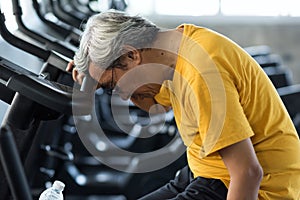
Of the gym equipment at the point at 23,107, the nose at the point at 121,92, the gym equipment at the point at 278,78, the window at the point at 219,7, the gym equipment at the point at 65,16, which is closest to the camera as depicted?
the gym equipment at the point at 23,107

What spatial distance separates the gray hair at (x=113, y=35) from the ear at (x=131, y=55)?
1cm

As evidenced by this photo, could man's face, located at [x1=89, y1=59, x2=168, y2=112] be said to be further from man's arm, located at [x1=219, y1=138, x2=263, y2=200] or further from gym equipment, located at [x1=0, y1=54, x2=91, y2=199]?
man's arm, located at [x1=219, y1=138, x2=263, y2=200]

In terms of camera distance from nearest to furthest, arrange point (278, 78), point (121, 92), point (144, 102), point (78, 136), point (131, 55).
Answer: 1. point (131, 55)
2. point (121, 92)
3. point (144, 102)
4. point (78, 136)
5. point (278, 78)

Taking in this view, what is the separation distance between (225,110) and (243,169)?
17cm

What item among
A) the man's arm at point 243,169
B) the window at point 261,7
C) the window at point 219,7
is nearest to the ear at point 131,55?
the man's arm at point 243,169

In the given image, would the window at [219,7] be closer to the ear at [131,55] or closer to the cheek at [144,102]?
the cheek at [144,102]

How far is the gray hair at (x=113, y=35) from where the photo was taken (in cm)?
159

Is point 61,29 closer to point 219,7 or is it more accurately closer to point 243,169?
point 243,169

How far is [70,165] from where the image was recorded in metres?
3.32

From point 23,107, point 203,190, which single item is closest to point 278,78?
point 203,190

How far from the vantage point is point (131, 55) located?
1.62 m

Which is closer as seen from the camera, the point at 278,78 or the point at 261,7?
the point at 278,78

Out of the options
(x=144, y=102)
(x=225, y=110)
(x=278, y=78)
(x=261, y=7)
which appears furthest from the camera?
(x=261, y=7)

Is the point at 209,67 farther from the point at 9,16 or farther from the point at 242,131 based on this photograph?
the point at 9,16
